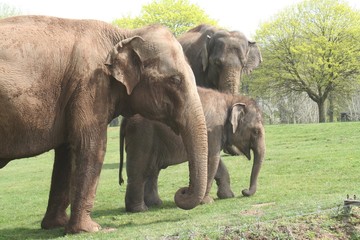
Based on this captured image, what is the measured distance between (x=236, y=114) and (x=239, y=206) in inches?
77.6

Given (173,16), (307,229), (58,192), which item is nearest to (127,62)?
(58,192)

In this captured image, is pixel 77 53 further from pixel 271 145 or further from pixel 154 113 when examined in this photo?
pixel 271 145

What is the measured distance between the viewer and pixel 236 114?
38.2 feet

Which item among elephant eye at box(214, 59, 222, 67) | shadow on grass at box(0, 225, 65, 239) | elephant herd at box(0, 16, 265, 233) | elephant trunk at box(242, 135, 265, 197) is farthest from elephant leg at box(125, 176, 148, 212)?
elephant eye at box(214, 59, 222, 67)

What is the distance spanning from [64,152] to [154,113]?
160cm

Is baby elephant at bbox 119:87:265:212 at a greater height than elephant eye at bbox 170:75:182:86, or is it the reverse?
elephant eye at bbox 170:75:182:86

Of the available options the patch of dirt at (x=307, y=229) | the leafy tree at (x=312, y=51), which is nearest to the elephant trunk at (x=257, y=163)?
the patch of dirt at (x=307, y=229)

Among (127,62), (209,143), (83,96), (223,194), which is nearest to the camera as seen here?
(83,96)

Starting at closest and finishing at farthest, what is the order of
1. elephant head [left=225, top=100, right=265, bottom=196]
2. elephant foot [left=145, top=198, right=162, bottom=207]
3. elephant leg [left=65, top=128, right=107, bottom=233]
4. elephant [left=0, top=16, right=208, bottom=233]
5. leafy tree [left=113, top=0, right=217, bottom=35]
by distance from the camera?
1. elephant [left=0, top=16, right=208, bottom=233]
2. elephant leg [left=65, top=128, right=107, bottom=233]
3. elephant foot [left=145, top=198, right=162, bottom=207]
4. elephant head [left=225, top=100, right=265, bottom=196]
5. leafy tree [left=113, top=0, right=217, bottom=35]

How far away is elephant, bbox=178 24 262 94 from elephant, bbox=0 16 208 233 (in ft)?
16.2

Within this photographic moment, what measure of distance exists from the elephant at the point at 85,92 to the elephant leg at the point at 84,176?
0.01 m

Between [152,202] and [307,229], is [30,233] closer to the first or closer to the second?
[152,202]

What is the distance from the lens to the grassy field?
747 centimetres

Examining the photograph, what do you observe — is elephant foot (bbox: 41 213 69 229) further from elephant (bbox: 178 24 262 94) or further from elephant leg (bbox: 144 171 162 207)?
elephant (bbox: 178 24 262 94)
